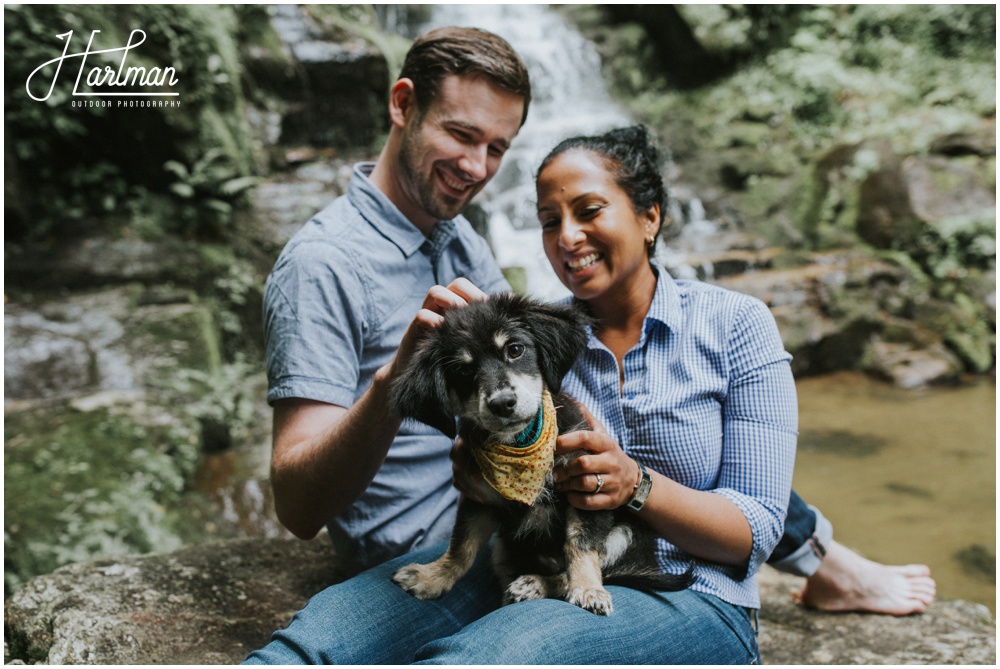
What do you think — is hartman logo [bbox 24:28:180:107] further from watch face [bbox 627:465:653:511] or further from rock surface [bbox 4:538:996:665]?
watch face [bbox 627:465:653:511]

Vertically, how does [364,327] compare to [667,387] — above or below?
above

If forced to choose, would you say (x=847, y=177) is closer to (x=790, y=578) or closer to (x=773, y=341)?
(x=790, y=578)

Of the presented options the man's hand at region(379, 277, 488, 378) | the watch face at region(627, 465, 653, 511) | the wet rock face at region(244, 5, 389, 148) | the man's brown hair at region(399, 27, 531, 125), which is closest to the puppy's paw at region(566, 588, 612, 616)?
the watch face at region(627, 465, 653, 511)

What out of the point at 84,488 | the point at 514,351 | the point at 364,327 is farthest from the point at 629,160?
the point at 84,488

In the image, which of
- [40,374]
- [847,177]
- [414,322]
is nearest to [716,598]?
[414,322]

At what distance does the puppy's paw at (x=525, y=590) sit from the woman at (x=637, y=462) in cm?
13

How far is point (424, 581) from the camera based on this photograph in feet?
6.62

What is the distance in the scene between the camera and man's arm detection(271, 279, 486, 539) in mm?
1830

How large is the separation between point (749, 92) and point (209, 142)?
11095 millimetres

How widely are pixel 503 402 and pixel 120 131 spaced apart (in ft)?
19.9

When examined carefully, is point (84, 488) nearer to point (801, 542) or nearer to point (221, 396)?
point (221, 396)

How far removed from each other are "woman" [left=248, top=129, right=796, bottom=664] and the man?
0.86 feet

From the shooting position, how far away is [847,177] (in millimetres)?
10039

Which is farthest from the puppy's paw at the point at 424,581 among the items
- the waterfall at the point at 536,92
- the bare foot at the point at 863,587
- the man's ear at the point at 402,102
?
the waterfall at the point at 536,92
